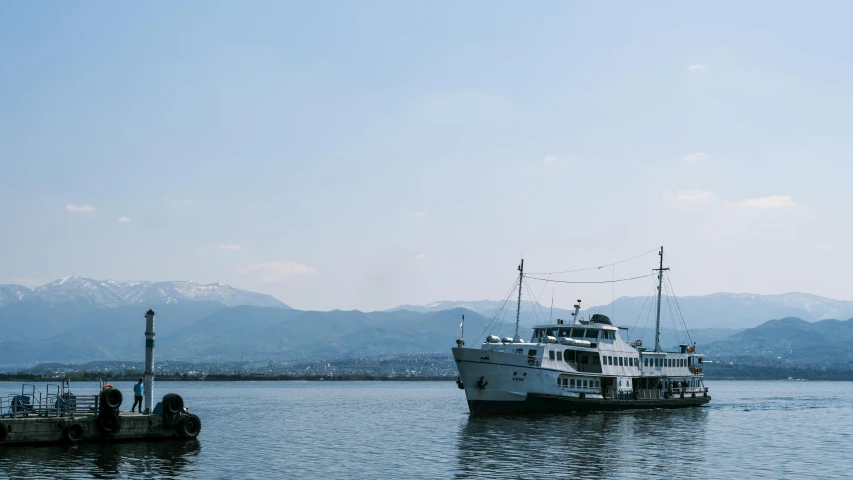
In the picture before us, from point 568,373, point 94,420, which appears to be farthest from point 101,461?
point 568,373

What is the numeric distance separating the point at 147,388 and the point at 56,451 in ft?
26.9

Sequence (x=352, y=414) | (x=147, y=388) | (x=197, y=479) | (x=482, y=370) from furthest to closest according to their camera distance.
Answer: (x=352, y=414) → (x=482, y=370) → (x=147, y=388) → (x=197, y=479)

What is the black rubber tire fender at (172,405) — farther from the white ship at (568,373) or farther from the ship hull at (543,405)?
the ship hull at (543,405)

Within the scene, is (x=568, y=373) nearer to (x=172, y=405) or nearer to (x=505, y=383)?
(x=505, y=383)

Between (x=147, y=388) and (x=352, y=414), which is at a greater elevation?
(x=147, y=388)

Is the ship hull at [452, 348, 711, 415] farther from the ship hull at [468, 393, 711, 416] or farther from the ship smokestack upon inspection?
Result: the ship smokestack

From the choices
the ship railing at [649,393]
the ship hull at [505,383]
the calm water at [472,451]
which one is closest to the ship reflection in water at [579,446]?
the calm water at [472,451]

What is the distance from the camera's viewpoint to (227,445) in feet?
187

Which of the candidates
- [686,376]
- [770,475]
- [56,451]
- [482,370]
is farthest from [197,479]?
[686,376]

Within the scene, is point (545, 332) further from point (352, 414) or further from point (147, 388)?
point (147, 388)

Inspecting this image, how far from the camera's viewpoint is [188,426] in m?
55.6

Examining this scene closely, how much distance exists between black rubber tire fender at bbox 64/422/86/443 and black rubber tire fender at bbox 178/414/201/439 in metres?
6.24

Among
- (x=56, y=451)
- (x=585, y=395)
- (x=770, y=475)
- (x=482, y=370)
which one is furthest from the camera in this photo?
(x=585, y=395)

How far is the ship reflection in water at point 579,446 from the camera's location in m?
45.2
